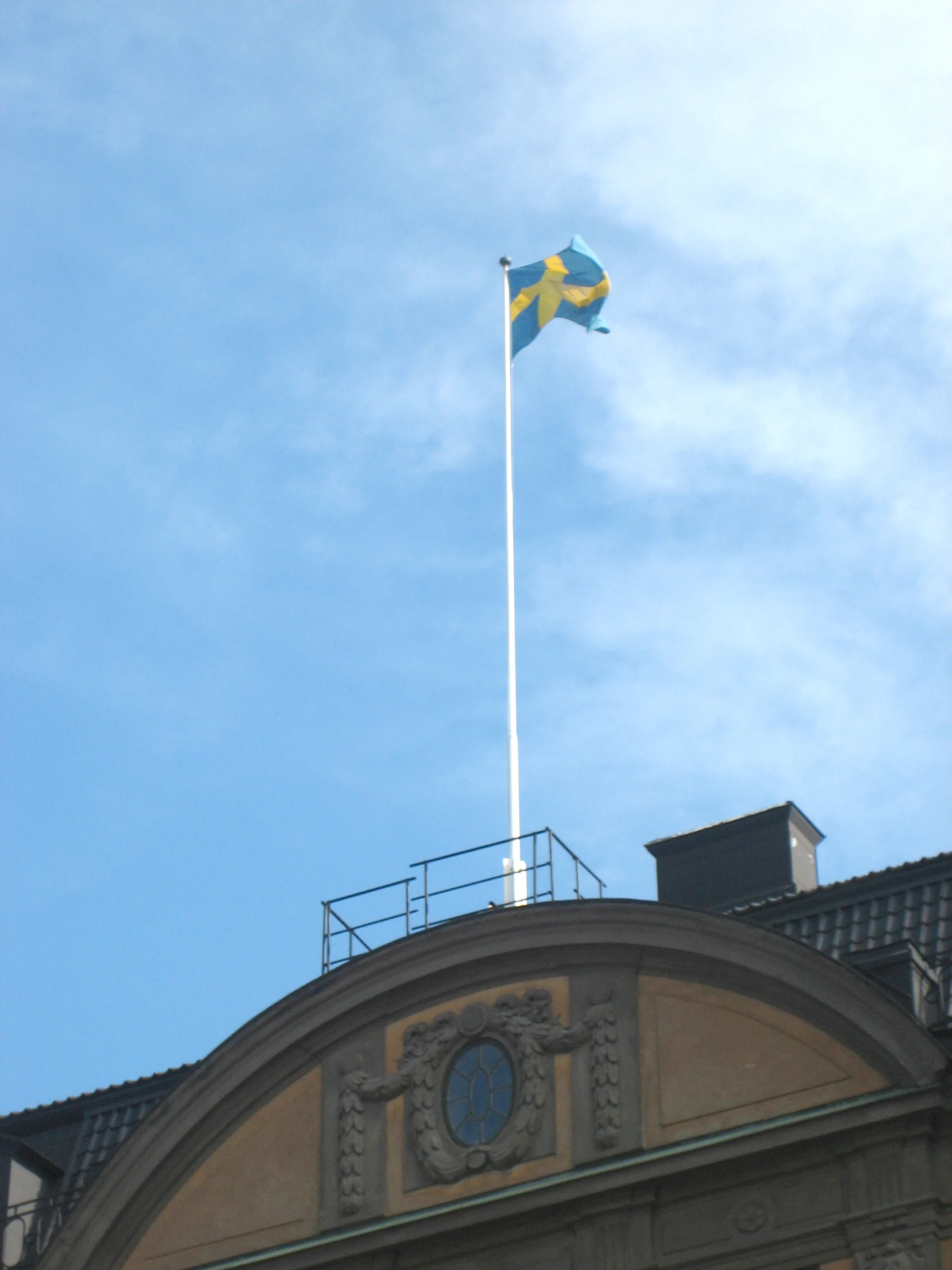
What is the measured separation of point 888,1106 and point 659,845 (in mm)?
8618

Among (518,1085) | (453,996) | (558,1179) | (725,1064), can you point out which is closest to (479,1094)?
(518,1085)

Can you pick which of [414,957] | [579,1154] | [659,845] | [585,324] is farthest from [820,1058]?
[585,324]

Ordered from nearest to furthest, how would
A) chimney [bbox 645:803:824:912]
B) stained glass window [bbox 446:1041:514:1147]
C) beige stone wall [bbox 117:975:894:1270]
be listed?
beige stone wall [bbox 117:975:894:1270]
stained glass window [bbox 446:1041:514:1147]
chimney [bbox 645:803:824:912]

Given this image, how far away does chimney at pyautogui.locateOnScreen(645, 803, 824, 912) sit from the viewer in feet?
104

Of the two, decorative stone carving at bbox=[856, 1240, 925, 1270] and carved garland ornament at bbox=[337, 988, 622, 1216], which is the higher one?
carved garland ornament at bbox=[337, 988, 622, 1216]

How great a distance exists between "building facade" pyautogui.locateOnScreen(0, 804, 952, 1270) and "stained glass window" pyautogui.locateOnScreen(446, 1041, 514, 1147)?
2cm

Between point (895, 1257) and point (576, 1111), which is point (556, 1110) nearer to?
point (576, 1111)

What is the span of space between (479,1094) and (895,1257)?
5.18m

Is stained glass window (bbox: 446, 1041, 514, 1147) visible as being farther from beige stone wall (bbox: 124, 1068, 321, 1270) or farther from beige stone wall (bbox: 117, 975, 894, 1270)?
beige stone wall (bbox: 124, 1068, 321, 1270)

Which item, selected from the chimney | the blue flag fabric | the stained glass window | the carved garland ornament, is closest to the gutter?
the carved garland ornament

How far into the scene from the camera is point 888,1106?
24.6 meters

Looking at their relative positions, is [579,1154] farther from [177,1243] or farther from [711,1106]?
[177,1243]

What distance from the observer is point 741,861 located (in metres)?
32.2

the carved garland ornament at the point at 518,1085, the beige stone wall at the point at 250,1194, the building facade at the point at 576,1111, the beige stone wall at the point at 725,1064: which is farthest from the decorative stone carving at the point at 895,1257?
the beige stone wall at the point at 250,1194
